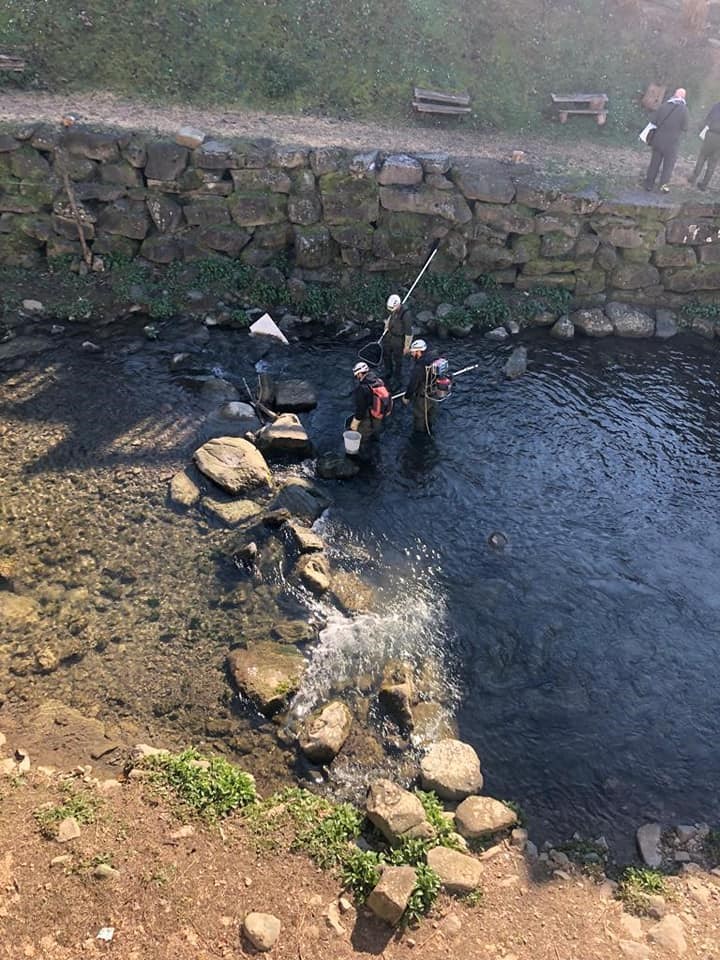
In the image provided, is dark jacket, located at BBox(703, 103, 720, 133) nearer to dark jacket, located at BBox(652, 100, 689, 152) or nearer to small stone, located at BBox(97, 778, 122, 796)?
dark jacket, located at BBox(652, 100, 689, 152)

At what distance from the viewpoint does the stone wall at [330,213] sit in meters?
18.5

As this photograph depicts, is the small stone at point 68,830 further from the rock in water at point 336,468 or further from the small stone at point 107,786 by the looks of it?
the rock in water at point 336,468

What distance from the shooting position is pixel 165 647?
434 inches

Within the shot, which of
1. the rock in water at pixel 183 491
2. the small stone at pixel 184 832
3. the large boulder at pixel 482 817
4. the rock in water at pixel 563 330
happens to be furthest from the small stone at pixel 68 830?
the rock in water at pixel 563 330

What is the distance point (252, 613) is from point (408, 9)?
22656 millimetres

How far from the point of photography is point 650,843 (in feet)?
30.0

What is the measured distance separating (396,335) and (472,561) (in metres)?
6.51

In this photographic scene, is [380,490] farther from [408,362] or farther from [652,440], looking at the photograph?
[652,440]

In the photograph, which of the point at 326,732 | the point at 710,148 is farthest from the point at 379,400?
the point at 710,148

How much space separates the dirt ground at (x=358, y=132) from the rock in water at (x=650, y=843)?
17.5 metres

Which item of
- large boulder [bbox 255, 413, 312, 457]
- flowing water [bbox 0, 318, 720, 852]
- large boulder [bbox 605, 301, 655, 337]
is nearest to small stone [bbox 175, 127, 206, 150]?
flowing water [bbox 0, 318, 720, 852]

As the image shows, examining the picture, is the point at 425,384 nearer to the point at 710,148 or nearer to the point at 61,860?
the point at 61,860

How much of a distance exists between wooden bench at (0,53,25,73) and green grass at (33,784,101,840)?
21026mm

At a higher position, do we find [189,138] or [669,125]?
[669,125]
